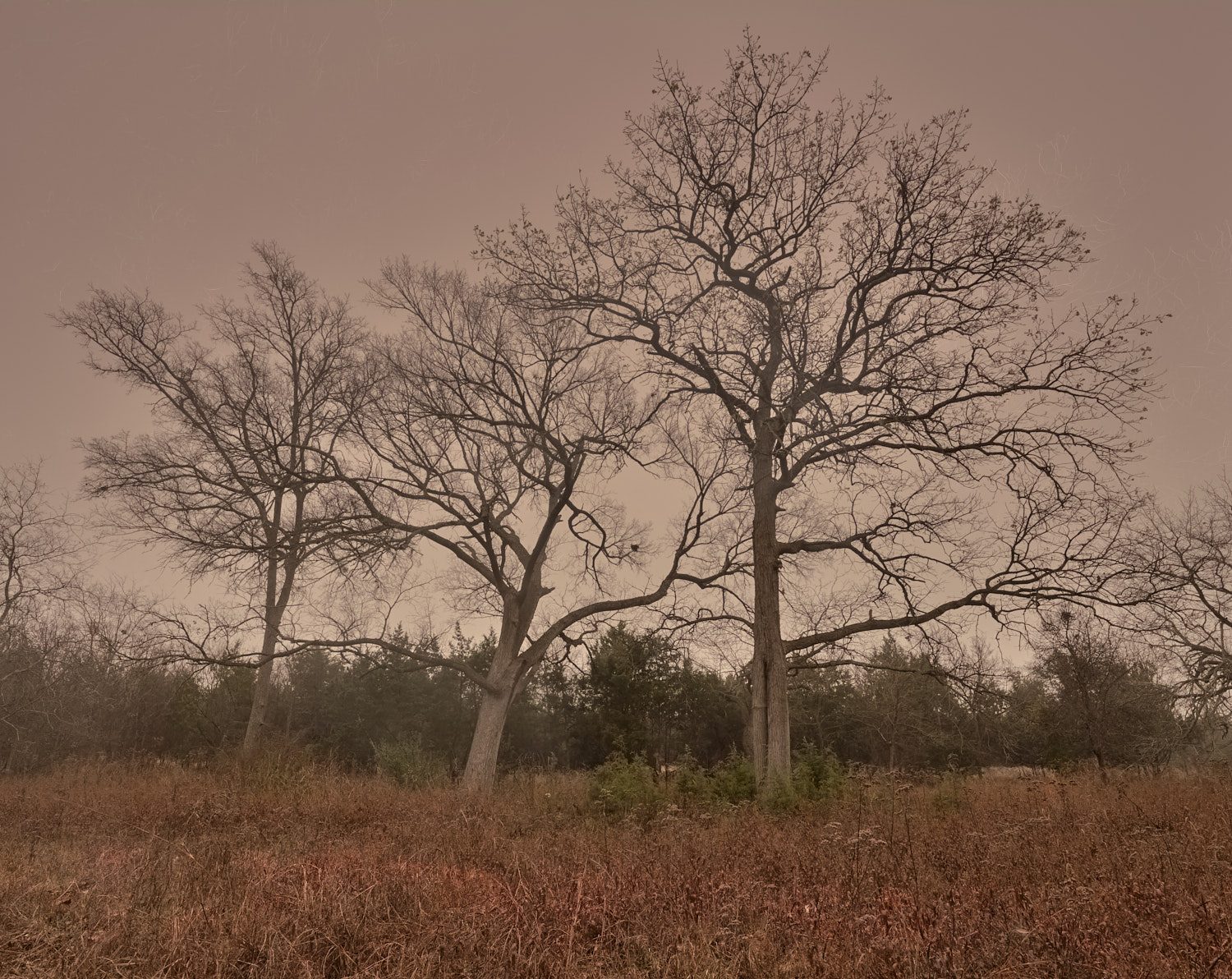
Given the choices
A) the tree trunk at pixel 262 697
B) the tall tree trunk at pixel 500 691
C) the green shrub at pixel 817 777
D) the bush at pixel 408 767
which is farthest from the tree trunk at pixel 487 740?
the tree trunk at pixel 262 697

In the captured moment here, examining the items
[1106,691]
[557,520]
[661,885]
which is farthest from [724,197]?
[1106,691]

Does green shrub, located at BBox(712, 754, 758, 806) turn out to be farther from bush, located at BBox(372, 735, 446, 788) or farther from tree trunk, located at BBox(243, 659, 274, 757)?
tree trunk, located at BBox(243, 659, 274, 757)

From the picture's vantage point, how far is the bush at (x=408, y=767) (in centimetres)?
1538

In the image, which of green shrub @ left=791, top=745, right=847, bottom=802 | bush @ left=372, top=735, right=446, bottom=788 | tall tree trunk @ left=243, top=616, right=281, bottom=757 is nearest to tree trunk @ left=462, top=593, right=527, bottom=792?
bush @ left=372, top=735, right=446, bottom=788

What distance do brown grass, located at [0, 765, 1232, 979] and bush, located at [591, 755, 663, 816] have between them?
181 centimetres

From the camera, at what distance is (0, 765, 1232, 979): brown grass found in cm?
329

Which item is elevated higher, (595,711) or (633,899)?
(595,711)

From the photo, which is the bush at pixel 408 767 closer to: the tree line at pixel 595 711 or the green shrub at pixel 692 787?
the tree line at pixel 595 711

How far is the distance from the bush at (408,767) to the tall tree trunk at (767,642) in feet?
23.0

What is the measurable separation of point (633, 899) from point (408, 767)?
1415 centimetres

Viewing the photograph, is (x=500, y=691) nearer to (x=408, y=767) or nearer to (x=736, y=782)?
(x=408, y=767)

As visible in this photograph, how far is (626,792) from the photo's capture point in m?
10.3

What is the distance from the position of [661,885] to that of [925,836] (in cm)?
→ 359

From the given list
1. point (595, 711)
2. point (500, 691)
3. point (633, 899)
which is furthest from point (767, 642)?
point (595, 711)
